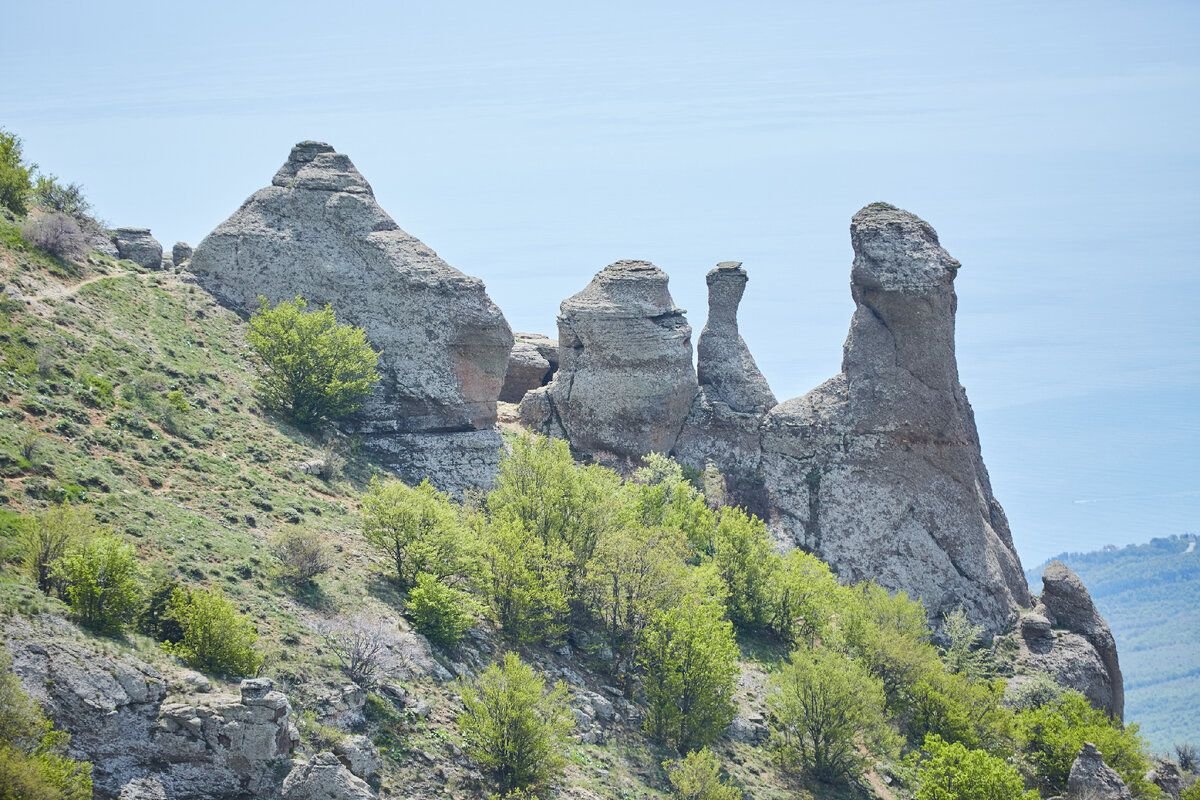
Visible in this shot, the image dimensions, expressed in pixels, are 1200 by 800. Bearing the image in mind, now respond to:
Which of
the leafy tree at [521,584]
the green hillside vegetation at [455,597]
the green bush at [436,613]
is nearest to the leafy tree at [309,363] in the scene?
the green hillside vegetation at [455,597]

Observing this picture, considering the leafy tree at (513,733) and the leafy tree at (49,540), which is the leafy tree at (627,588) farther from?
the leafy tree at (49,540)

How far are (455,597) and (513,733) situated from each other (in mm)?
7764

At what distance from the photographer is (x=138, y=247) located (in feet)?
256

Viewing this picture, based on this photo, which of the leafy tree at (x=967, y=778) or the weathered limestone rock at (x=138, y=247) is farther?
the weathered limestone rock at (x=138, y=247)

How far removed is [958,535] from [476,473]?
867 inches

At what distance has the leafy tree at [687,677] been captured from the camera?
61031 millimetres

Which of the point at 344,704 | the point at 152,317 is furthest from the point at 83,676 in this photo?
the point at 152,317

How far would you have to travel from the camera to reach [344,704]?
168ft

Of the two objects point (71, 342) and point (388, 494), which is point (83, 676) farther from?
point (71, 342)

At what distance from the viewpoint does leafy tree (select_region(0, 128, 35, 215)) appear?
2881 inches

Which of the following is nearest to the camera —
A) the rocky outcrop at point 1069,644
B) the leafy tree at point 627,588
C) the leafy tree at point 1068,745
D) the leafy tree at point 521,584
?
the leafy tree at point 521,584

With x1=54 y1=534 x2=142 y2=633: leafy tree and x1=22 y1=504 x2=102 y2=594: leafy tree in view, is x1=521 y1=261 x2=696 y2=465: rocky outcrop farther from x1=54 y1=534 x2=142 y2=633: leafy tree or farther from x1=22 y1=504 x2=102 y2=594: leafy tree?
x1=54 y1=534 x2=142 y2=633: leafy tree

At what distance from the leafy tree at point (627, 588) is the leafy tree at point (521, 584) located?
1884 mm

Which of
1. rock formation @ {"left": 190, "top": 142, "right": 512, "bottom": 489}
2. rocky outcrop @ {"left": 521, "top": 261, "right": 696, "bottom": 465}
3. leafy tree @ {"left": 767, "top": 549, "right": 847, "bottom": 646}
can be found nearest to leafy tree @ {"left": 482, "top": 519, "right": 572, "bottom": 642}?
rock formation @ {"left": 190, "top": 142, "right": 512, "bottom": 489}
